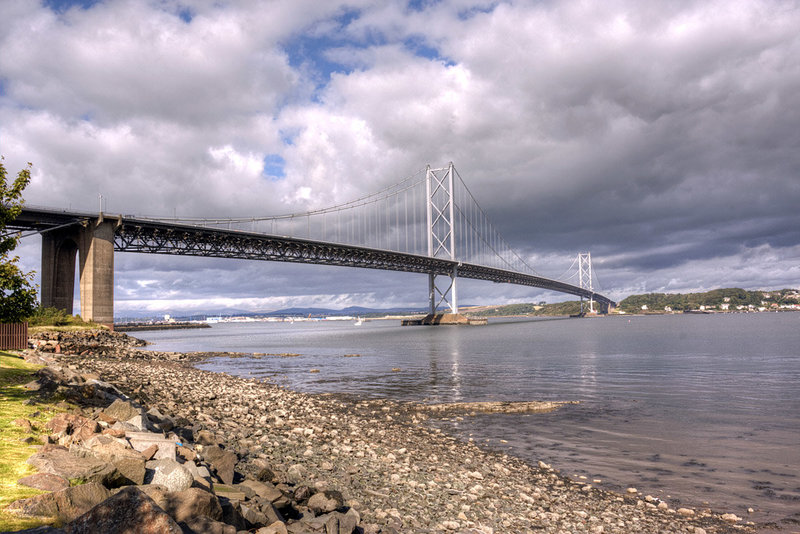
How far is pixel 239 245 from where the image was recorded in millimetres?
79562

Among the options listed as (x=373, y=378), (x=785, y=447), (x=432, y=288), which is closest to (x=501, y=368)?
(x=373, y=378)

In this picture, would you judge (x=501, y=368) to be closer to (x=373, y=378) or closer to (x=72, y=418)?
(x=373, y=378)

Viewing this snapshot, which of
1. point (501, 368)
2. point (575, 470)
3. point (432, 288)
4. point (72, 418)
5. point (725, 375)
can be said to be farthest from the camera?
point (432, 288)

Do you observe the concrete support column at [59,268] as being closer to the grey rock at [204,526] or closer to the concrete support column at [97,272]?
the concrete support column at [97,272]

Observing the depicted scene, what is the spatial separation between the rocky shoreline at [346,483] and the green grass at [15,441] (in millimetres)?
306

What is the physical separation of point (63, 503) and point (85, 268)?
57787 millimetres

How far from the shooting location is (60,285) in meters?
55.1

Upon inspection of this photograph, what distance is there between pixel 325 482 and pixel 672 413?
44.1 ft

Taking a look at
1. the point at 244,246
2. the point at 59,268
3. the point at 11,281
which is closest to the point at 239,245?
the point at 244,246

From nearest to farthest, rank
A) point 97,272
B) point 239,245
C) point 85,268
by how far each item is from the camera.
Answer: point 97,272
point 85,268
point 239,245

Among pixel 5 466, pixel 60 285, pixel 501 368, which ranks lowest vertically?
pixel 501 368

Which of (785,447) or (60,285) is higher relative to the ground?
(60,285)

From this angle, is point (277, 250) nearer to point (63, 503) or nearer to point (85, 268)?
point (85, 268)

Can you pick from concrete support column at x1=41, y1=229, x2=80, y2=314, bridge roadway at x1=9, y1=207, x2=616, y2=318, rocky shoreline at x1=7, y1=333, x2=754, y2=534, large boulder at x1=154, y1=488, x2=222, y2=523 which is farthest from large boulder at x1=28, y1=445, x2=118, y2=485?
concrete support column at x1=41, y1=229, x2=80, y2=314
